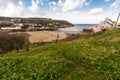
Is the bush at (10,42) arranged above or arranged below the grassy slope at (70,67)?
below

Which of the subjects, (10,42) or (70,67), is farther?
(10,42)

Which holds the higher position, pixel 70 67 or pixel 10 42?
pixel 70 67

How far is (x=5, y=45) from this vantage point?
40.7 m

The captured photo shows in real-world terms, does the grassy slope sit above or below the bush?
above

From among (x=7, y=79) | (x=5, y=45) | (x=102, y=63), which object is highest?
(x=102, y=63)

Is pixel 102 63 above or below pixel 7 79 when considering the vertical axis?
above

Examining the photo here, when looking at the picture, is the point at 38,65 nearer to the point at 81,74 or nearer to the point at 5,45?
the point at 81,74

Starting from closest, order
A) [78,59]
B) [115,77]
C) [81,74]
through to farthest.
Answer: [115,77], [81,74], [78,59]

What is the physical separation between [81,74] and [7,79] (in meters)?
5.06

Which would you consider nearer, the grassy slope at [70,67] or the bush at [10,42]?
the grassy slope at [70,67]

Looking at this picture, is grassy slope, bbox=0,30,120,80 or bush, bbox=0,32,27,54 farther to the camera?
bush, bbox=0,32,27,54

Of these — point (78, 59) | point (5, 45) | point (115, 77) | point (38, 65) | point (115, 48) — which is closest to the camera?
point (115, 77)

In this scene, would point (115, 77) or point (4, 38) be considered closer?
point (115, 77)

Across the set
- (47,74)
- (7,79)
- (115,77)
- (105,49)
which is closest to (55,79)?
(47,74)
